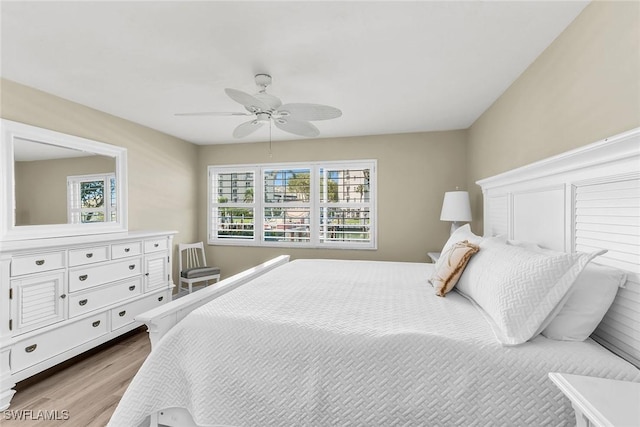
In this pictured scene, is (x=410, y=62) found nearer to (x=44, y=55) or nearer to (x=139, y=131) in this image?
(x=44, y=55)

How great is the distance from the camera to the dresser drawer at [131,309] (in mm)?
2897

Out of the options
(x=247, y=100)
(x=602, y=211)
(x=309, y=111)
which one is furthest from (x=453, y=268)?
(x=247, y=100)

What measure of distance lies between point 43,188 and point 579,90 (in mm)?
4014

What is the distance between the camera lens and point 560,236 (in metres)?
1.74

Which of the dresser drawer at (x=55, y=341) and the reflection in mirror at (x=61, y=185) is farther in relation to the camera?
the reflection in mirror at (x=61, y=185)

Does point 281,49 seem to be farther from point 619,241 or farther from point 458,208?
point 458,208

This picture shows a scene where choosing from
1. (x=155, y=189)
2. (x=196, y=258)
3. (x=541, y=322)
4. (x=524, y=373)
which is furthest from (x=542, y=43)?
(x=196, y=258)

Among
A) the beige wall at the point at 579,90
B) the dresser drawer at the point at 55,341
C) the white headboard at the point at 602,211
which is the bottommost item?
the dresser drawer at the point at 55,341

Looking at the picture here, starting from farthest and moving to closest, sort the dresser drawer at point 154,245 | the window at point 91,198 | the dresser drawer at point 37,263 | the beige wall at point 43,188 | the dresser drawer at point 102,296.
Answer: the dresser drawer at point 154,245 → the window at point 91,198 → the dresser drawer at point 102,296 → the beige wall at point 43,188 → the dresser drawer at point 37,263

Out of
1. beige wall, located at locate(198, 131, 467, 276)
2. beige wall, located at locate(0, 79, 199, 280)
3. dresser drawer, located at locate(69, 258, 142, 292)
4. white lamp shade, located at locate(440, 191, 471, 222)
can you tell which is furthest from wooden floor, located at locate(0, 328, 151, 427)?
white lamp shade, located at locate(440, 191, 471, 222)

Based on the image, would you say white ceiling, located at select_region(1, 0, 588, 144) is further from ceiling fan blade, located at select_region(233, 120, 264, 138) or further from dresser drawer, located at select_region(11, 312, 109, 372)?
dresser drawer, located at select_region(11, 312, 109, 372)

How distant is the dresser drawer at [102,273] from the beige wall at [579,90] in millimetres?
3775

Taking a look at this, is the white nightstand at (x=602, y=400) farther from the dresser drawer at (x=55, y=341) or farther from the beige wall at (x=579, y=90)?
the dresser drawer at (x=55, y=341)

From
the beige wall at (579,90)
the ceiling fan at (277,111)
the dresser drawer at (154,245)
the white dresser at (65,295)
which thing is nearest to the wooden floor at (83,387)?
the white dresser at (65,295)
